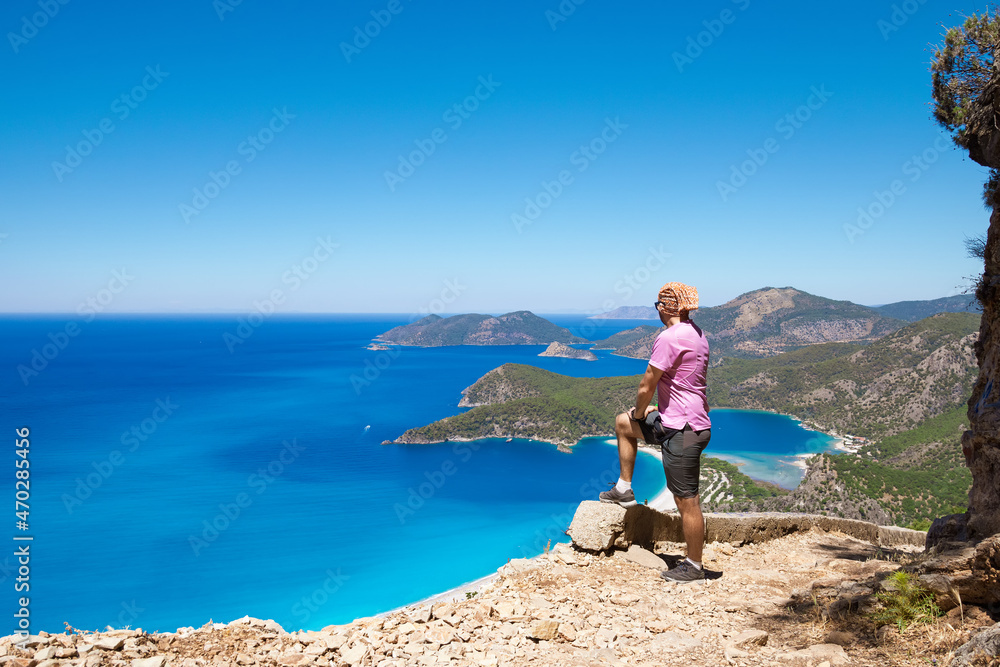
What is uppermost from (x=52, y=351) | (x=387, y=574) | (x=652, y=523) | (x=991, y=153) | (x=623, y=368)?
(x=52, y=351)

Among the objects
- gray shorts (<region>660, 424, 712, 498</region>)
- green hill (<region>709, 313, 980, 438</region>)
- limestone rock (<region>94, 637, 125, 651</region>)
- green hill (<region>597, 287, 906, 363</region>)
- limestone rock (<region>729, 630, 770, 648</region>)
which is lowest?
limestone rock (<region>729, 630, 770, 648</region>)

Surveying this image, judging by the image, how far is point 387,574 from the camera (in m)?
56.6

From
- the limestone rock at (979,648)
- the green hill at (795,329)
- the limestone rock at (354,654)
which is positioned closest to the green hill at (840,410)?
the green hill at (795,329)

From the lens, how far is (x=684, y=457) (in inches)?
165

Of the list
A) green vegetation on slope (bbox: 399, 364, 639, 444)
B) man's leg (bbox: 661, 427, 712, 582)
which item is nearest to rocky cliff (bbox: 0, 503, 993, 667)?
man's leg (bbox: 661, 427, 712, 582)

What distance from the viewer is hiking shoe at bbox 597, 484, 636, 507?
482 cm

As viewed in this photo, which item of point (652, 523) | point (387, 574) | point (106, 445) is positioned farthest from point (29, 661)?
point (106, 445)

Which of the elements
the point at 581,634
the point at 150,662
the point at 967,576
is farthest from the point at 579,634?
the point at 150,662

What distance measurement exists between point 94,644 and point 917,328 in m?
126

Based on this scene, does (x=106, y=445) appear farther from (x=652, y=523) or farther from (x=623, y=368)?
(x=623, y=368)

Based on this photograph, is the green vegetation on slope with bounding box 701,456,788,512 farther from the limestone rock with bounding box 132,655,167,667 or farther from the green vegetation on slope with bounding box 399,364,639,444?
the limestone rock with bounding box 132,655,167,667

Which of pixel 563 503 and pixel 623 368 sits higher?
pixel 623 368

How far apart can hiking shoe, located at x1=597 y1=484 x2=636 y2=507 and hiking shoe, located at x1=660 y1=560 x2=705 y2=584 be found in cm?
64

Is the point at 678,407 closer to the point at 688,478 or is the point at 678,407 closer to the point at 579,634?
the point at 688,478
